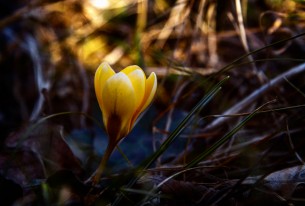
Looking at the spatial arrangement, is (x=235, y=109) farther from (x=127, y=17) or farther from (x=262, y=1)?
(x=127, y=17)

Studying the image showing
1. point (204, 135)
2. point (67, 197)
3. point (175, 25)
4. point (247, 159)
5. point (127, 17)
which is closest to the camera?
point (67, 197)

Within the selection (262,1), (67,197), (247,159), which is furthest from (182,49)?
(67,197)

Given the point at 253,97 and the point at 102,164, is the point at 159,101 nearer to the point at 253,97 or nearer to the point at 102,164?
the point at 253,97

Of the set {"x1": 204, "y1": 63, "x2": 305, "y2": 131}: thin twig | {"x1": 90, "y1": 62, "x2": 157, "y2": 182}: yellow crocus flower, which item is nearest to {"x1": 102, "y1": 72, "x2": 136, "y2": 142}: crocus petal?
{"x1": 90, "y1": 62, "x2": 157, "y2": 182}: yellow crocus flower

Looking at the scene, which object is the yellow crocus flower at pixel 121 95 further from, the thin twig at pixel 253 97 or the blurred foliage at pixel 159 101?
the thin twig at pixel 253 97

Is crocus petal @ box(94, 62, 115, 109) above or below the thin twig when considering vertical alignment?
above

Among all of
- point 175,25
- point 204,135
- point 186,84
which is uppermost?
point 175,25

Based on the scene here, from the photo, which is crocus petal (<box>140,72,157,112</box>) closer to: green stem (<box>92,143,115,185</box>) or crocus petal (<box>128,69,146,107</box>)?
crocus petal (<box>128,69,146,107</box>)

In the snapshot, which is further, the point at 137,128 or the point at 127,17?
the point at 127,17
